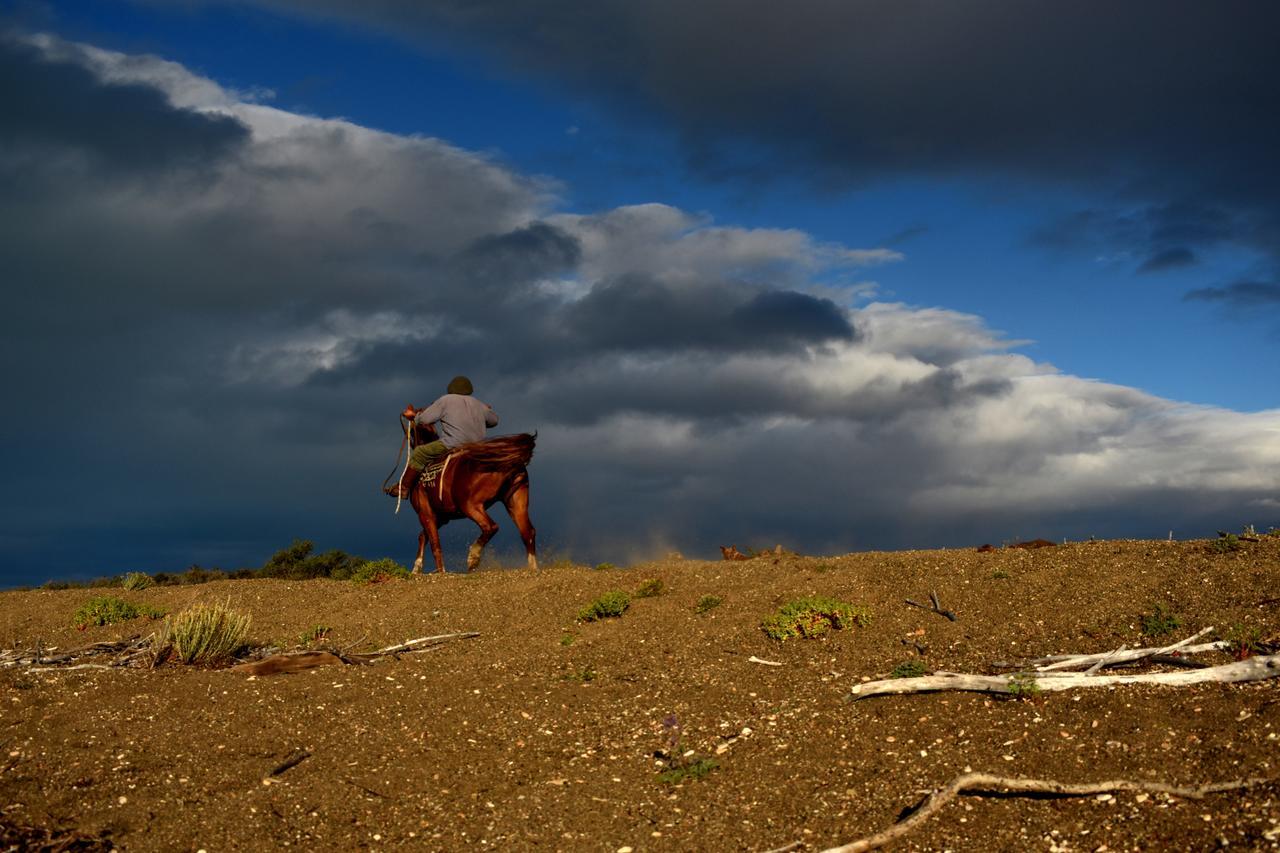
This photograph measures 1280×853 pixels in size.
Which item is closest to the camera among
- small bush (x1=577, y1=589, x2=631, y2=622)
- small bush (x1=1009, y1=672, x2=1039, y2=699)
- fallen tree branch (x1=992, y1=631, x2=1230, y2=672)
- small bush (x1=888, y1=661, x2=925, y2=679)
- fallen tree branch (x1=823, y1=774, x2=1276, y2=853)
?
fallen tree branch (x1=823, y1=774, x2=1276, y2=853)

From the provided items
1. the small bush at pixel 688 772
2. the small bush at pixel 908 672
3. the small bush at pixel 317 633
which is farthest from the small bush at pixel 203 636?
the small bush at pixel 908 672

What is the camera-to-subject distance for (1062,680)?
8.73 m

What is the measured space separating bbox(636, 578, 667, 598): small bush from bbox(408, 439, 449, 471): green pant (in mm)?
6311

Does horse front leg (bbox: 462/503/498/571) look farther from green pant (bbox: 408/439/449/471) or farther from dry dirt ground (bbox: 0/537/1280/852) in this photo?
dry dirt ground (bbox: 0/537/1280/852)

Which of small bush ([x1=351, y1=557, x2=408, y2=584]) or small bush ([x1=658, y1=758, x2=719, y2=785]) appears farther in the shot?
small bush ([x1=351, y1=557, x2=408, y2=584])

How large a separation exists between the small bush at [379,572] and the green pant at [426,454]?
6.33ft

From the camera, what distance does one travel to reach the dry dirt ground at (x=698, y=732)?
7219 mm

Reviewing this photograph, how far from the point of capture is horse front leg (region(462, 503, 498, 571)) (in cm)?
1886

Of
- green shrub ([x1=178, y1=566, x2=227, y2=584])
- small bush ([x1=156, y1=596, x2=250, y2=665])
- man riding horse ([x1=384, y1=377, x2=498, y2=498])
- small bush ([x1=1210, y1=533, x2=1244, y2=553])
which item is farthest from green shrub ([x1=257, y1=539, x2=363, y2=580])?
small bush ([x1=1210, y1=533, x2=1244, y2=553])

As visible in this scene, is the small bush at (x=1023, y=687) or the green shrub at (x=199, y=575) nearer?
the small bush at (x=1023, y=687)

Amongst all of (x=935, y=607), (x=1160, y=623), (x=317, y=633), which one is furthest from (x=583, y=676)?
(x=1160, y=623)

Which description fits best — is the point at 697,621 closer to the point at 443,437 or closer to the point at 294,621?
the point at 294,621

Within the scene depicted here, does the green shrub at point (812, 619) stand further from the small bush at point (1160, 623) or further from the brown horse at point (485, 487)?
the brown horse at point (485, 487)

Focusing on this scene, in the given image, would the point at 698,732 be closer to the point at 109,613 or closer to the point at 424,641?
the point at 424,641
